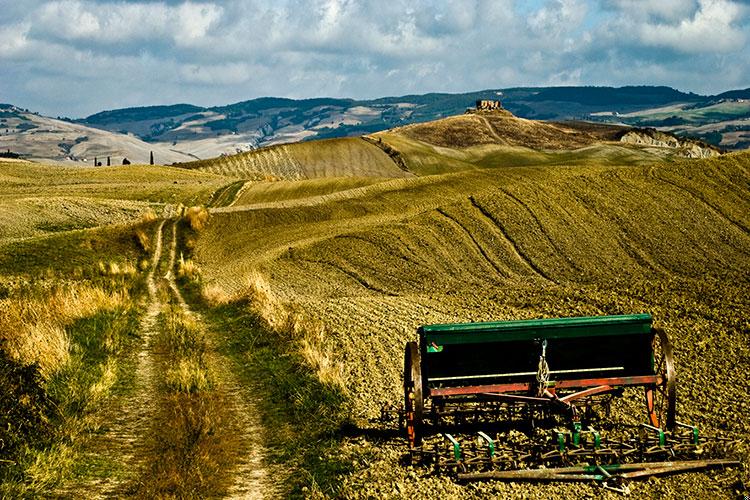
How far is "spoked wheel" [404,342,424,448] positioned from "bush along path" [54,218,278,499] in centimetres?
215

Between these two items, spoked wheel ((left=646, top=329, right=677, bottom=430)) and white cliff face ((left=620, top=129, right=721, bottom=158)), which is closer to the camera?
spoked wheel ((left=646, top=329, right=677, bottom=430))

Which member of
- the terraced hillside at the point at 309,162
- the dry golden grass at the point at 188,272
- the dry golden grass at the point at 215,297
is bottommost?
the dry golden grass at the point at 188,272

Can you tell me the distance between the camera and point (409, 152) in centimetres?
13400

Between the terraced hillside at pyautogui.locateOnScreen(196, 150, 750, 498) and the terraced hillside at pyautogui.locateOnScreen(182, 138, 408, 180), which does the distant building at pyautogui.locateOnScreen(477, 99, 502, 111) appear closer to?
the terraced hillside at pyautogui.locateOnScreen(182, 138, 408, 180)

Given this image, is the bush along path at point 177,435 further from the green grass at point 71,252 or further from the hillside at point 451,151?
the hillside at point 451,151

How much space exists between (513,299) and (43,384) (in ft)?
47.4

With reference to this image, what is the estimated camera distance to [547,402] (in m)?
10.1

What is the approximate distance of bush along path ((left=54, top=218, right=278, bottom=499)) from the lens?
914cm

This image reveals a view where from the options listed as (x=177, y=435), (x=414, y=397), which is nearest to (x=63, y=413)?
(x=177, y=435)

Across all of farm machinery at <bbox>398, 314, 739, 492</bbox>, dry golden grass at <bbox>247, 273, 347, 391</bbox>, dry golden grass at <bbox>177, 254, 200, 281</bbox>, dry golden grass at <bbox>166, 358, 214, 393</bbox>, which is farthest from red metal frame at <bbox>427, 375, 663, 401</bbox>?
dry golden grass at <bbox>177, 254, 200, 281</bbox>

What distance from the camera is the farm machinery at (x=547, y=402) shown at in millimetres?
9297

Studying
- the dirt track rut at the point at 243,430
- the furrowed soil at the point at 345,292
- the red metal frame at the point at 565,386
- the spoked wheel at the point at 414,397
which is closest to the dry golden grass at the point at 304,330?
the furrowed soil at the point at 345,292

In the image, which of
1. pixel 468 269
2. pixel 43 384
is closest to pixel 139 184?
pixel 468 269

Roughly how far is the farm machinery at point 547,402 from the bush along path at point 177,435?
261 cm
